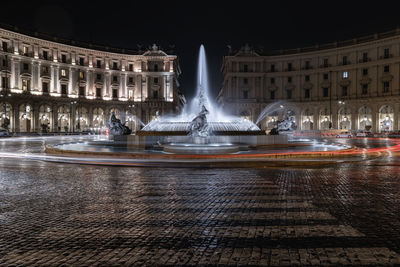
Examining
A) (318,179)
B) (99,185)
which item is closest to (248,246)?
(99,185)

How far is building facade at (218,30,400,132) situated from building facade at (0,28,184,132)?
19.4m

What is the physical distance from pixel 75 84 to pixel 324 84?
56618 millimetres

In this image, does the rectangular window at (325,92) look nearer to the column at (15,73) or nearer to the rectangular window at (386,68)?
the rectangular window at (386,68)

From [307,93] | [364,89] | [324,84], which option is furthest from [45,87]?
[364,89]

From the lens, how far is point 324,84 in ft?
242

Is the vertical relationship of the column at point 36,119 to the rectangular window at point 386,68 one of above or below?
below

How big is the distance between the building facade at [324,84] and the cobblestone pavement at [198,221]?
63718 millimetres

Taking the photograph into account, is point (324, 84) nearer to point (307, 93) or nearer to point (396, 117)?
point (307, 93)

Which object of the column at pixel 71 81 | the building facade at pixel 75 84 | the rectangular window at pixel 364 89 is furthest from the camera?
the column at pixel 71 81

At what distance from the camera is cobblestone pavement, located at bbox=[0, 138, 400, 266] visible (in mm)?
4258

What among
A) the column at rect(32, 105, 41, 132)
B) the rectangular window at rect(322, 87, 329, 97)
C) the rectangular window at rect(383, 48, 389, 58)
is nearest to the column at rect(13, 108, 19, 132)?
the column at rect(32, 105, 41, 132)

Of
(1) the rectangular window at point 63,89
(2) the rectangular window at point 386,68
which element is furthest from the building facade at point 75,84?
(2) the rectangular window at point 386,68

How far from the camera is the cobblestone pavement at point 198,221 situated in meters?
4.26

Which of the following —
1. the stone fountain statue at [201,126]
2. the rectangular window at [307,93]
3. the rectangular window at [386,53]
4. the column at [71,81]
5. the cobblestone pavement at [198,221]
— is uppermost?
the rectangular window at [386,53]
